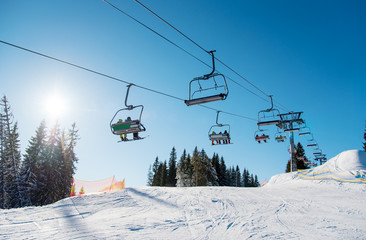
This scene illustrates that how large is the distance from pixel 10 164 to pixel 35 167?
2949mm

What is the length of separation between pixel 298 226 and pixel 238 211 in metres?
3.29

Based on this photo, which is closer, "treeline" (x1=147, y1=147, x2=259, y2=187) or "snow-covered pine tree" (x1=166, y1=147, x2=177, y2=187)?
"treeline" (x1=147, y1=147, x2=259, y2=187)

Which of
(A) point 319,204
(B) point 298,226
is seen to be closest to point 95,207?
(B) point 298,226

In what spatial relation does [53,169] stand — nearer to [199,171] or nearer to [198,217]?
[199,171]

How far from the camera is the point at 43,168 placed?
3350 centimetres

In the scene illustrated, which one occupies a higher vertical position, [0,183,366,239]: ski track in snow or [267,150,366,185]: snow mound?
[267,150,366,185]: snow mound

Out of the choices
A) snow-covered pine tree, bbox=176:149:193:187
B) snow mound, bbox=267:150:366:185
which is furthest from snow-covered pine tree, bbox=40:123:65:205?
snow mound, bbox=267:150:366:185

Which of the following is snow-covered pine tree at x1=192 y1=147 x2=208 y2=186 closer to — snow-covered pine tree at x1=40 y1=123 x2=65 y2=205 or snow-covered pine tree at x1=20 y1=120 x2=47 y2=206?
snow-covered pine tree at x1=40 y1=123 x2=65 y2=205

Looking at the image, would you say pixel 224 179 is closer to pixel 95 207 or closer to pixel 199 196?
pixel 199 196

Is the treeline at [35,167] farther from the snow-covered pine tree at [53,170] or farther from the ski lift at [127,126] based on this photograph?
the ski lift at [127,126]

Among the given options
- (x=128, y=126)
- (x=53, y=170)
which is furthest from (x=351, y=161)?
(x=53, y=170)

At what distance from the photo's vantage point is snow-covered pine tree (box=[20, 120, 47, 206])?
2991cm

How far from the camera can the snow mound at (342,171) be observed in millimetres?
20344

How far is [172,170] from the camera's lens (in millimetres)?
71938
